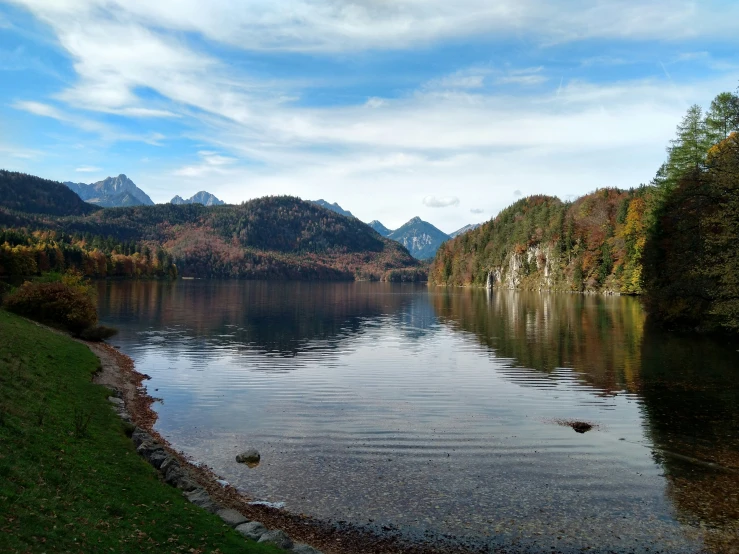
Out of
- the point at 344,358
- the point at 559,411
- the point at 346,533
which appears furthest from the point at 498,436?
the point at 344,358

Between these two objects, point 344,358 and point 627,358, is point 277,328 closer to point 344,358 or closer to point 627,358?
point 344,358

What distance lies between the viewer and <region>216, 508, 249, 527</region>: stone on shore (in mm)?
15319

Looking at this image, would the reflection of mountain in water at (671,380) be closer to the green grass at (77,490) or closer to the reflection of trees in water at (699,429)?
the reflection of trees in water at (699,429)

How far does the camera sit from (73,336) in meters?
49.1

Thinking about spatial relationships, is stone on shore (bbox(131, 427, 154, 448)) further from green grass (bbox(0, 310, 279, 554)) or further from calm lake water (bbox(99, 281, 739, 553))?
calm lake water (bbox(99, 281, 739, 553))

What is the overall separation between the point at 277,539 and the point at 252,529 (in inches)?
36.9

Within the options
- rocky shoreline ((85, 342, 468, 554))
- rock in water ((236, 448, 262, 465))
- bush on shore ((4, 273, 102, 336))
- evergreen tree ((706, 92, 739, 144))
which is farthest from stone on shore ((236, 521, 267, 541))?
evergreen tree ((706, 92, 739, 144))

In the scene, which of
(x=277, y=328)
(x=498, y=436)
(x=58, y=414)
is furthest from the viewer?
(x=277, y=328)

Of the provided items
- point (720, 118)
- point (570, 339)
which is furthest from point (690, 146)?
point (570, 339)

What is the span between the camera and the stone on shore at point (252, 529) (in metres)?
14.6

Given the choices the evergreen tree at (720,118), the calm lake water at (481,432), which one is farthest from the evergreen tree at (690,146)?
the calm lake water at (481,432)

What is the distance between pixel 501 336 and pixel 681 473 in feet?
151

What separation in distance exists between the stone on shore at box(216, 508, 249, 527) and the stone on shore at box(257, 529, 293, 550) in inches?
45.7

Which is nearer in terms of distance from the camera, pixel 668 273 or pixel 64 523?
pixel 64 523
